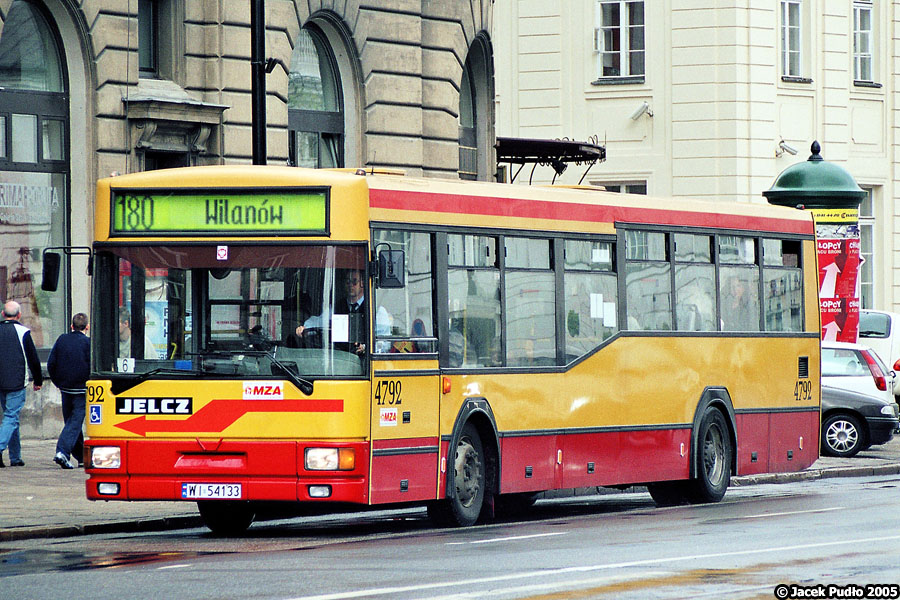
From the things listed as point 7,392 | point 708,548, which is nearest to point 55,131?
point 7,392

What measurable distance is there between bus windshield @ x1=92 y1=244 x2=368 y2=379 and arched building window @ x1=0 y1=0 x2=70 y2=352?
346 inches

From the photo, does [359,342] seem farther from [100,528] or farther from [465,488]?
[100,528]

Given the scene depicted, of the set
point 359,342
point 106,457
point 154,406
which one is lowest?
point 106,457

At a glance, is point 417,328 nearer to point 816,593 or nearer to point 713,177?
point 816,593

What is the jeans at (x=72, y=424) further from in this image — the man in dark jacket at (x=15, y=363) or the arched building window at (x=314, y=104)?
the arched building window at (x=314, y=104)

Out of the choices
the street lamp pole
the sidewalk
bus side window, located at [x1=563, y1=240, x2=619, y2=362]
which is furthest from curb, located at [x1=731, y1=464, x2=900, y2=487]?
the sidewalk

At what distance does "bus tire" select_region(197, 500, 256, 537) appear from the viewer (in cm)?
1505

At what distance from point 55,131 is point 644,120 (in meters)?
18.5

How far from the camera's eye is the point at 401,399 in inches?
569

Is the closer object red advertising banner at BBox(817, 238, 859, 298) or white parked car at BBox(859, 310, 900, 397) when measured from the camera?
Answer: red advertising banner at BBox(817, 238, 859, 298)

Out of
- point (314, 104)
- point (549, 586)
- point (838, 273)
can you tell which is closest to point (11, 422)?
point (314, 104)

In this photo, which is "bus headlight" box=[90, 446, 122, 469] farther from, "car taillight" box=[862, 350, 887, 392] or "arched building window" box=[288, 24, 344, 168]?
"car taillight" box=[862, 350, 887, 392]

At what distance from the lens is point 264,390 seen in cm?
1396

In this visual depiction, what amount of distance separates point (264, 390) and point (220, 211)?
1403mm
